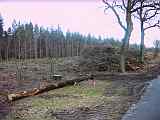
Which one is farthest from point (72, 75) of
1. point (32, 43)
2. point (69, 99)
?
point (32, 43)

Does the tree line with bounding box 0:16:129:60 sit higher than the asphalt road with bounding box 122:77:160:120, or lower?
higher

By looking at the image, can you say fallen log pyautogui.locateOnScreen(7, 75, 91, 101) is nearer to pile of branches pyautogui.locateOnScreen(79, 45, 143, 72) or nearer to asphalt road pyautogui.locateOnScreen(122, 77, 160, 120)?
asphalt road pyautogui.locateOnScreen(122, 77, 160, 120)

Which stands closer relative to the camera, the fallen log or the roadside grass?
the roadside grass

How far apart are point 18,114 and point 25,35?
34.6m

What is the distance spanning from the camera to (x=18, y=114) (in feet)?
31.3

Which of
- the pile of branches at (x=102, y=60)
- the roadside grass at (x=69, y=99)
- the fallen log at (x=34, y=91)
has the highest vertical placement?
the pile of branches at (x=102, y=60)

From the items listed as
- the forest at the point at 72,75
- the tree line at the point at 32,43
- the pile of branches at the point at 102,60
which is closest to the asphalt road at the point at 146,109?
the forest at the point at 72,75

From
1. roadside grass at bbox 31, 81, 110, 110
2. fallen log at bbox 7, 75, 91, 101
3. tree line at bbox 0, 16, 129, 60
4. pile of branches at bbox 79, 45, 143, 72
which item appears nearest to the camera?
roadside grass at bbox 31, 81, 110, 110

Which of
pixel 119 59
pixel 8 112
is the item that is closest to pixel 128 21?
pixel 119 59

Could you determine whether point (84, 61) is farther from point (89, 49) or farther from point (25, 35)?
point (25, 35)

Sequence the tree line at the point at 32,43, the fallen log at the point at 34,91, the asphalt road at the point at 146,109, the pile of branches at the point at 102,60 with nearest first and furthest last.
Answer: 1. the asphalt road at the point at 146,109
2. the fallen log at the point at 34,91
3. the pile of branches at the point at 102,60
4. the tree line at the point at 32,43

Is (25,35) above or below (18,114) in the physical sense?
above

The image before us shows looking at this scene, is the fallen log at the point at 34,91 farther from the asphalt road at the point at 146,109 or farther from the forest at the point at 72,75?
the asphalt road at the point at 146,109

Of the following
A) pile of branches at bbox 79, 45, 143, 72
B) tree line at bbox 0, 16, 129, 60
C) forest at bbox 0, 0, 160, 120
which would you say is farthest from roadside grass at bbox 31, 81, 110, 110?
tree line at bbox 0, 16, 129, 60
